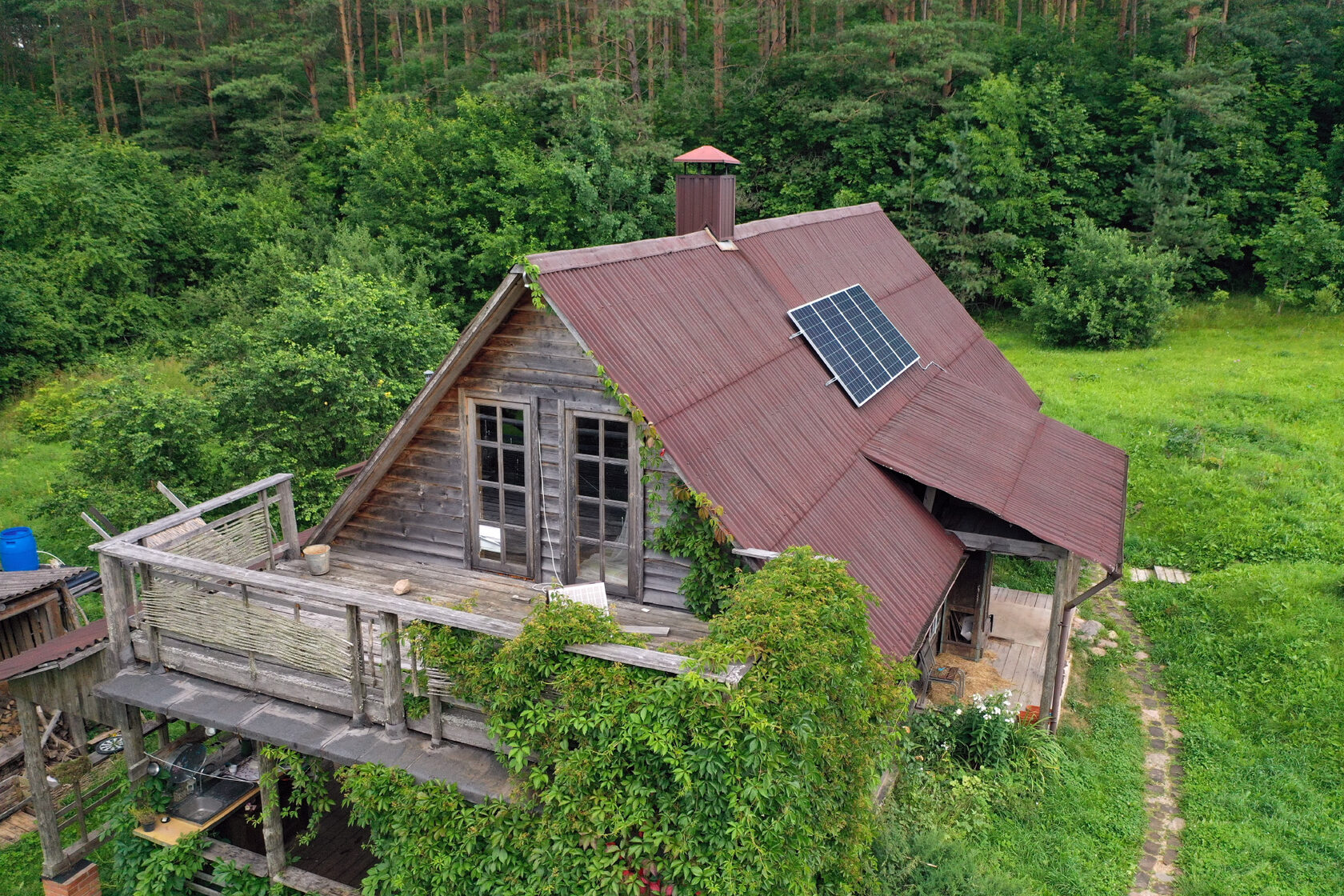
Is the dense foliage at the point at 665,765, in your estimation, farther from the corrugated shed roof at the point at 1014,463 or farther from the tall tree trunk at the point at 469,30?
the tall tree trunk at the point at 469,30

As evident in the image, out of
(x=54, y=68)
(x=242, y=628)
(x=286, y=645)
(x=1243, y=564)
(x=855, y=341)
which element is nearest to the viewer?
(x=286, y=645)

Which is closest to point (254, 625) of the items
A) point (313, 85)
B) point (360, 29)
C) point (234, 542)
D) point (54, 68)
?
point (234, 542)

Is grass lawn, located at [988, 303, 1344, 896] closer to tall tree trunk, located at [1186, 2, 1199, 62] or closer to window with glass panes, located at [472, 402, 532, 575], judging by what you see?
window with glass panes, located at [472, 402, 532, 575]

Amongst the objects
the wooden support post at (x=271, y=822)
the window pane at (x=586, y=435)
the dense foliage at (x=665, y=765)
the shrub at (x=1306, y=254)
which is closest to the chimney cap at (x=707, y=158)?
the window pane at (x=586, y=435)

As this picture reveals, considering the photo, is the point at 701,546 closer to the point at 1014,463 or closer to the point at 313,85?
the point at 1014,463

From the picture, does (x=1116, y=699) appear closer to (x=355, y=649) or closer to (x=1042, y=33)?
(x=355, y=649)
